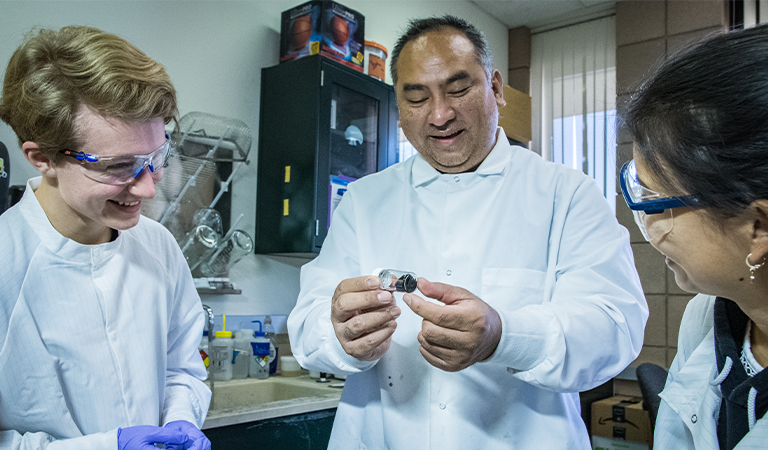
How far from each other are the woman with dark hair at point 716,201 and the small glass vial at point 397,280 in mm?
431

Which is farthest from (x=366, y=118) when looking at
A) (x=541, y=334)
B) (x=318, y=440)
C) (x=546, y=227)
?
(x=541, y=334)

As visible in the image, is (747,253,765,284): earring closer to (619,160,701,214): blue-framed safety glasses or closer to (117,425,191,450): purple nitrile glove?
(619,160,701,214): blue-framed safety glasses

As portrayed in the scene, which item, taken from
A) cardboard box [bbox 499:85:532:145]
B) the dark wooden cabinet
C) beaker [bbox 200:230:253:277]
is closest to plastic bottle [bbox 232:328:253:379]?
beaker [bbox 200:230:253:277]

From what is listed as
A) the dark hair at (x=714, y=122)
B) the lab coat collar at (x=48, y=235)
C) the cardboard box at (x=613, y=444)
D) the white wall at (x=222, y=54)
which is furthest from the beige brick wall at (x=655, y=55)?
the lab coat collar at (x=48, y=235)

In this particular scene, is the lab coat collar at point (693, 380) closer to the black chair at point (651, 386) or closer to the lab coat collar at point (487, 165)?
the lab coat collar at point (487, 165)

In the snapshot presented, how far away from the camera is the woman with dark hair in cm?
75

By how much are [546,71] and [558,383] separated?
4074mm

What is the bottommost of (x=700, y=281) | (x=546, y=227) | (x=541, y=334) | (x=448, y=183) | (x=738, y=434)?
(x=738, y=434)

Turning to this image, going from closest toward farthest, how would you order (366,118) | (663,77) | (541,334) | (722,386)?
(663,77), (722,386), (541,334), (366,118)

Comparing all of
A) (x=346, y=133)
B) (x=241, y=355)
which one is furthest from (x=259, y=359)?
(x=346, y=133)

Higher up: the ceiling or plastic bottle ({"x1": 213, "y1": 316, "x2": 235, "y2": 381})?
the ceiling

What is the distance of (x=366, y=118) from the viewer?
10.2 feet

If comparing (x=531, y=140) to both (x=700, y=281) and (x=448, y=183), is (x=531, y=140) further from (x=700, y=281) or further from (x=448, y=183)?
(x=700, y=281)

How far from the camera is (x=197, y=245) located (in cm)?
258
